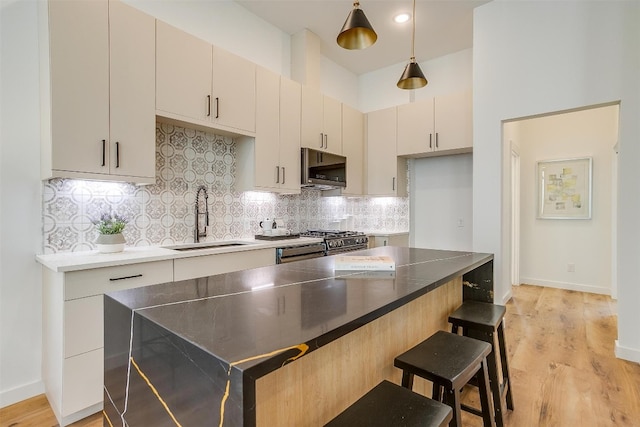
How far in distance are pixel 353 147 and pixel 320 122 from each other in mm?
710

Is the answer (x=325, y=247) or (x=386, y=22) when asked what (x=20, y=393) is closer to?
(x=325, y=247)

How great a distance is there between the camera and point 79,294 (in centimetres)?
185

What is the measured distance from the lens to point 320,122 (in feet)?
12.6

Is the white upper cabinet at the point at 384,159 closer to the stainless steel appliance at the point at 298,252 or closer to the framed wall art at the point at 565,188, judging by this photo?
the stainless steel appliance at the point at 298,252

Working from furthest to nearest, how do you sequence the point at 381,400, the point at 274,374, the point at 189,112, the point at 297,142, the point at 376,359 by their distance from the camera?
the point at 297,142 < the point at 189,112 < the point at 376,359 < the point at 381,400 < the point at 274,374

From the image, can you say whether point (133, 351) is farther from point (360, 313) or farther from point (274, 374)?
point (360, 313)

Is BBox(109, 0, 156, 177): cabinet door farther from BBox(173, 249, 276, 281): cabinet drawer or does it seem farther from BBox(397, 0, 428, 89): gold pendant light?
BBox(397, 0, 428, 89): gold pendant light

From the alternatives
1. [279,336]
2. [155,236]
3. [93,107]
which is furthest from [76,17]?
[279,336]

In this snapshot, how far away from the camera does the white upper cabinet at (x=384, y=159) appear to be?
14.2 ft

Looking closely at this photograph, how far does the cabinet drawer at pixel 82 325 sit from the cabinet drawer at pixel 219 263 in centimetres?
50

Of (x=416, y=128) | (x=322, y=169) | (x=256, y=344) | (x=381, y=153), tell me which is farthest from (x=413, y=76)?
(x=256, y=344)

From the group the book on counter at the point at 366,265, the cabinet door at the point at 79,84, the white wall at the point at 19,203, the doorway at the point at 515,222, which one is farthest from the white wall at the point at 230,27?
the doorway at the point at 515,222

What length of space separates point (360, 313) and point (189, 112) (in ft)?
7.53

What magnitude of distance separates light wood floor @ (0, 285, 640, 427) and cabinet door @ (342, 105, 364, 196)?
7.60 feet
